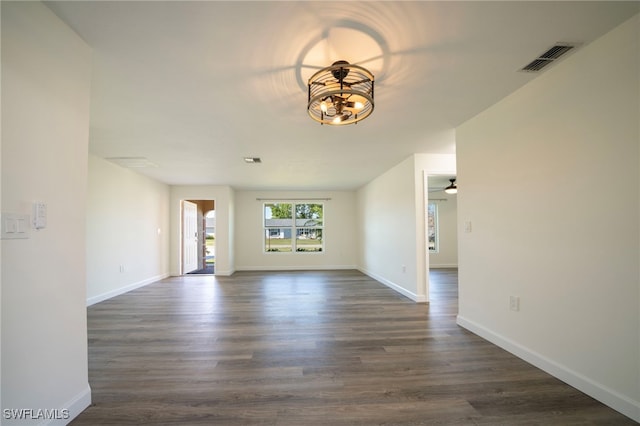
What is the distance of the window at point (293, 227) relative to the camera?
827cm

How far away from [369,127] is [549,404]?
9.01ft

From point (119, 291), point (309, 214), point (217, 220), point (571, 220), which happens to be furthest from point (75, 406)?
point (309, 214)

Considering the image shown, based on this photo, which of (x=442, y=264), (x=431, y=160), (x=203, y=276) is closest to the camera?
(x=431, y=160)

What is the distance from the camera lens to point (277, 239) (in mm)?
8289

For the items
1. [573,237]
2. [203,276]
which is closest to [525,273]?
[573,237]

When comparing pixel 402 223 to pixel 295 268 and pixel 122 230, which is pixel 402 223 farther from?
pixel 122 230

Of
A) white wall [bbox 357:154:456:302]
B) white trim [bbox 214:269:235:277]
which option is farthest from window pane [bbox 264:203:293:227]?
white wall [bbox 357:154:456:302]

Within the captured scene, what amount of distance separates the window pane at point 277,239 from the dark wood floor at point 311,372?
4.09 meters

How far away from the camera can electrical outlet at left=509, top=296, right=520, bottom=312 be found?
250 cm

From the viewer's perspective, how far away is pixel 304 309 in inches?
160

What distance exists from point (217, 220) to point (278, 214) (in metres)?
1.79

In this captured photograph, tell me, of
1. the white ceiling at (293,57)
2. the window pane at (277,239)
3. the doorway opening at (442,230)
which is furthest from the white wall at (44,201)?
the doorway opening at (442,230)

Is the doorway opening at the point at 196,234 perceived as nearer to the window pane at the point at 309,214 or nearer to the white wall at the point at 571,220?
the window pane at the point at 309,214

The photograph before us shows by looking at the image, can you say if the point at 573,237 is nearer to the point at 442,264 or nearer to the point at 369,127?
the point at 369,127
